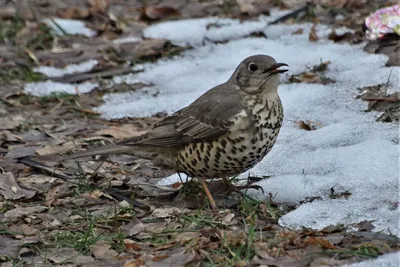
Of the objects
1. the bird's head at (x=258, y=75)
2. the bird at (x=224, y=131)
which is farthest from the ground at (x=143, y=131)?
the bird's head at (x=258, y=75)

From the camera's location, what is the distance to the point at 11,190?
21.1 feet

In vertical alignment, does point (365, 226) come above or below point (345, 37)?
below

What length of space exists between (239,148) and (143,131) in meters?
2.25

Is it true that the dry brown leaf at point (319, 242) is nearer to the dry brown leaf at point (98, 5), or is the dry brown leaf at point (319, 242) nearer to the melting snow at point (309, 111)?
the melting snow at point (309, 111)

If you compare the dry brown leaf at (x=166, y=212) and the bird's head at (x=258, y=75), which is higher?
the bird's head at (x=258, y=75)

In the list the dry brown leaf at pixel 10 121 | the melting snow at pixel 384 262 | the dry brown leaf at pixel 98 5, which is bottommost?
the melting snow at pixel 384 262

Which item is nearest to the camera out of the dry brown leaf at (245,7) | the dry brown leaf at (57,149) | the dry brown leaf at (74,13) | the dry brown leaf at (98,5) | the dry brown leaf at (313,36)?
the dry brown leaf at (57,149)

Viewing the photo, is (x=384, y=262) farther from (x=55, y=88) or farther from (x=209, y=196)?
(x=55, y=88)

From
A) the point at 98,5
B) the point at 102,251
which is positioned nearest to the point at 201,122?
the point at 102,251

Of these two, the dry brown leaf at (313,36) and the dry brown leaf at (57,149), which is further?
the dry brown leaf at (313,36)

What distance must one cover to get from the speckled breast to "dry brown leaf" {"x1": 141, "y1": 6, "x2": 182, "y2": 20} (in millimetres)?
5339

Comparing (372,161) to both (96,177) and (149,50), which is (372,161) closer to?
(96,177)

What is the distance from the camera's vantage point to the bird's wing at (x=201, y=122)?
6016 mm

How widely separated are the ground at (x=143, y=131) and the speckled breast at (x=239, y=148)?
27 centimetres
